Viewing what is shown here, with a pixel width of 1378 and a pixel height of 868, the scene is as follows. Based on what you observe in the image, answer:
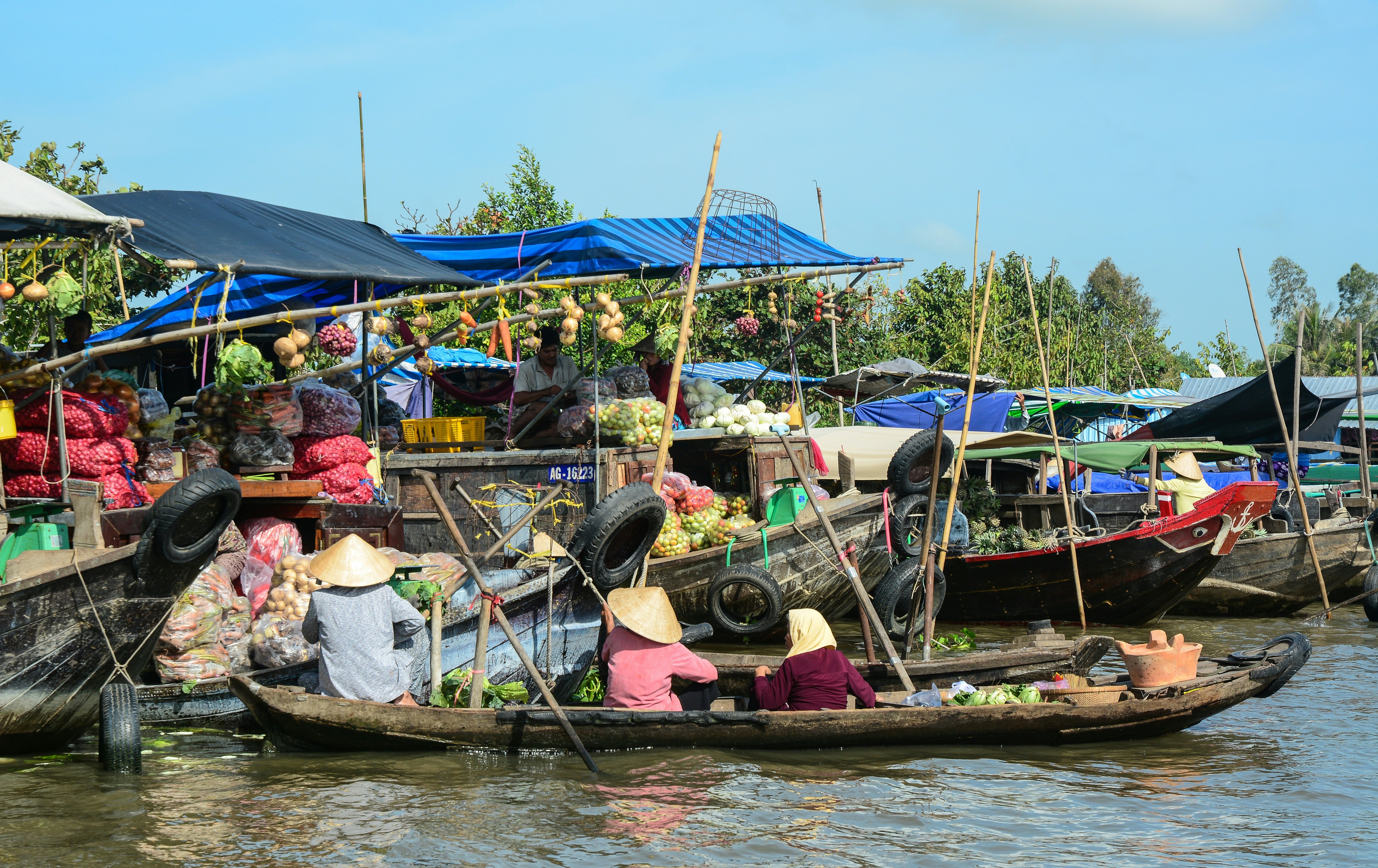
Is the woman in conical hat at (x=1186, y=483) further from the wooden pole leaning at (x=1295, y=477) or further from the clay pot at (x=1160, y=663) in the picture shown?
the clay pot at (x=1160, y=663)

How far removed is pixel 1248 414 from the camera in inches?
680

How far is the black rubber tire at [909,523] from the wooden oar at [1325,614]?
5.24 m

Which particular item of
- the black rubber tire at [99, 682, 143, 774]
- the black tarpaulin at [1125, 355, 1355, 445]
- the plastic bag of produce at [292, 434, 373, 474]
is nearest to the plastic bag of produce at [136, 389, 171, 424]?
the plastic bag of produce at [292, 434, 373, 474]

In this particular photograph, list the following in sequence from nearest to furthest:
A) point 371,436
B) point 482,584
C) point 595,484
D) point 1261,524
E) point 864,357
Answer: point 482,584 < point 595,484 < point 371,436 < point 1261,524 < point 864,357

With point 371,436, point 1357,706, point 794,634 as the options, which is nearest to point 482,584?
point 794,634

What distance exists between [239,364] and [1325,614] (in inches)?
454

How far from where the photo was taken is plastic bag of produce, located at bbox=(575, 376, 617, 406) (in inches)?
396

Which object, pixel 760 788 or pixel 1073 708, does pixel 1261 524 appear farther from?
pixel 760 788

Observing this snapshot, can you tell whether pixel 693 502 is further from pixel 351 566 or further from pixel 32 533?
pixel 32 533

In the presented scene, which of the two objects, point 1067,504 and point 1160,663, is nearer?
point 1160,663

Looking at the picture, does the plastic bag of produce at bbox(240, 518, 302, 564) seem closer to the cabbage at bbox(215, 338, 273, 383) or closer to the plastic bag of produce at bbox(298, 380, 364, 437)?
the plastic bag of produce at bbox(298, 380, 364, 437)

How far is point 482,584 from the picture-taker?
6.52 meters

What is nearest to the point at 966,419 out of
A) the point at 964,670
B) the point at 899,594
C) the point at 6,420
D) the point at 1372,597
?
the point at 964,670

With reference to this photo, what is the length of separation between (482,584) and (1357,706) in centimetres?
632
